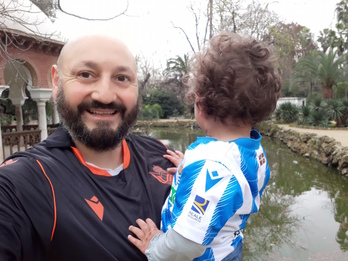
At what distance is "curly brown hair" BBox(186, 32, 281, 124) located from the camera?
1271mm

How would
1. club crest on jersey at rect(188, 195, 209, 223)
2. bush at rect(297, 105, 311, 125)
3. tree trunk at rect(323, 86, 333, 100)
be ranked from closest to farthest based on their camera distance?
club crest on jersey at rect(188, 195, 209, 223), bush at rect(297, 105, 311, 125), tree trunk at rect(323, 86, 333, 100)

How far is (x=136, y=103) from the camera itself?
1.38m

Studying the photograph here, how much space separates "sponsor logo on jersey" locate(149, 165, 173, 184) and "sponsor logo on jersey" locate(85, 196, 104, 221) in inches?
13.2

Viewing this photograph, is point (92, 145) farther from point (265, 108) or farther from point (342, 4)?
point (342, 4)

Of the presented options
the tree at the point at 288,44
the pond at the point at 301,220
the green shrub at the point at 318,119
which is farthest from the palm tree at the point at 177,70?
the pond at the point at 301,220

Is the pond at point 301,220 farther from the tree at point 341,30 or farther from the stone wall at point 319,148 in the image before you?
the tree at point 341,30

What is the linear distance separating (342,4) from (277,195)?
30.6 meters

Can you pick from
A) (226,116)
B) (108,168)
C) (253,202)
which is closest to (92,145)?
(108,168)

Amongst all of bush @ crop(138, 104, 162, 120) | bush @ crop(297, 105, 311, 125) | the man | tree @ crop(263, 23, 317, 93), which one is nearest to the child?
the man

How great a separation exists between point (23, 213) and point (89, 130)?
403 millimetres

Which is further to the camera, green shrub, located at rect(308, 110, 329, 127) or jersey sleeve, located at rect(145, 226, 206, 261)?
green shrub, located at rect(308, 110, 329, 127)

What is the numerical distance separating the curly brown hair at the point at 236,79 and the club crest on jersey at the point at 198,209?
Answer: 400 mm

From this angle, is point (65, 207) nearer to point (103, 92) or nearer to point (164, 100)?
point (103, 92)

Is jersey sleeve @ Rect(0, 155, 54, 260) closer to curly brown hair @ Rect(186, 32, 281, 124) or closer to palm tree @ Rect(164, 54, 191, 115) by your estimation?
curly brown hair @ Rect(186, 32, 281, 124)
